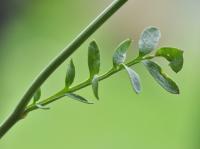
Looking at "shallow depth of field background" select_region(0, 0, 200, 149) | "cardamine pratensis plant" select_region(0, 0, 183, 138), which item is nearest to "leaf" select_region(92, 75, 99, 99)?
"cardamine pratensis plant" select_region(0, 0, 183, 138)

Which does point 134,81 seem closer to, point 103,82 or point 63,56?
point 63,56

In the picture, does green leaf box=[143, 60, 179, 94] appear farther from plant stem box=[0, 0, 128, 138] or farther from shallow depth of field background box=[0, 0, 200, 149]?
shallow depth of field background box=[0, 0, 200, 149]

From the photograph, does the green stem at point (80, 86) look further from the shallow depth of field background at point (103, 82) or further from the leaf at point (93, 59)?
the shallow depth of field background at point (103, 82)

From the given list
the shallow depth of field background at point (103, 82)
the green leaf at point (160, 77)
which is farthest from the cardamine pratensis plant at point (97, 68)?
the shallow depth of field background at point (103, 82)

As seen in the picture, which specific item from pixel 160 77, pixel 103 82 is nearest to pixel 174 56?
pixel 160 77

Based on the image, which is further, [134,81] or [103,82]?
[103,82]

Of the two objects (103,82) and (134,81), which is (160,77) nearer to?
(134,81)

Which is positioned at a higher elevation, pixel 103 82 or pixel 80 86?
pixel 103 82
